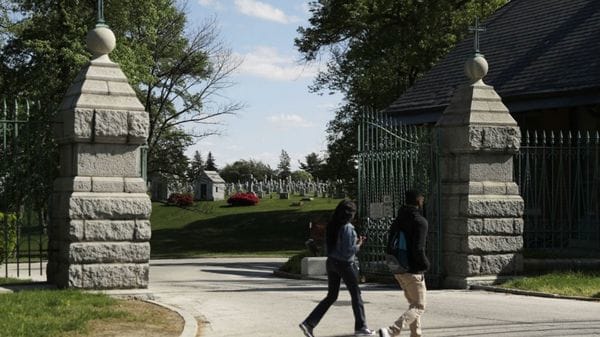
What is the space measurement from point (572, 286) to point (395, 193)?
3748mm

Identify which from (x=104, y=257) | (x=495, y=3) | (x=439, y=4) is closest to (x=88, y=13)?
(x=439, y=4)

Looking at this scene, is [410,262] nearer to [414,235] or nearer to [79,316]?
[414,235]

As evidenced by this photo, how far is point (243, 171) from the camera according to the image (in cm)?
10519

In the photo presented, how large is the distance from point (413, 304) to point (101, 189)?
5.16 metres

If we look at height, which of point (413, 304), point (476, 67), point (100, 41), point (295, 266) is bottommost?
point (295, 266)

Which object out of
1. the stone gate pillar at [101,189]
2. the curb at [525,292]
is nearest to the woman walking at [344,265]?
the stone gate pillar at [101,189]

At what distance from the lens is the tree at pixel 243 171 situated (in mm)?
102250

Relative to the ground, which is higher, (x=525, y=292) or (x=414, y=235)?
(x=414, y=235)

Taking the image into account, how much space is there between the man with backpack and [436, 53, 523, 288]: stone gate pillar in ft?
17.0

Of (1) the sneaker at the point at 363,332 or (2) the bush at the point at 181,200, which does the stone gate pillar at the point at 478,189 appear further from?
(2) the bush at the point at 181,200

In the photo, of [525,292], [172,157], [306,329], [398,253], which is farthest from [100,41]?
[172,157]

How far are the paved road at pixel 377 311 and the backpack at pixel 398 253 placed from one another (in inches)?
42.2

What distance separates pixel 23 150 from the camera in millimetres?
12625

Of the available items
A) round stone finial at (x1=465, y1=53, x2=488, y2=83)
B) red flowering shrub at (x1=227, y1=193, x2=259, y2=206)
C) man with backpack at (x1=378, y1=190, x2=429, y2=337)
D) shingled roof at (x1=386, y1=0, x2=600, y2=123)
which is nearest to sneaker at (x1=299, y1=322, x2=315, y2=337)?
man with backpack at (x1=378, y1=190, x2=429, y2=337)
